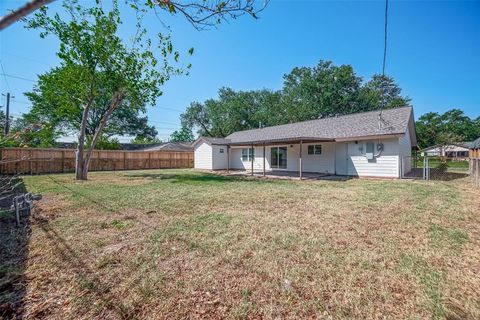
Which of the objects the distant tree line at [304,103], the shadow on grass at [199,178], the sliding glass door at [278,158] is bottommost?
the shadow on grass at [199,178]

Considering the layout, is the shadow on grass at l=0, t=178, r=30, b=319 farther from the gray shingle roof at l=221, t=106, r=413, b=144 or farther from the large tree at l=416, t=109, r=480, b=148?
the large tree at l=416, t=109, r=480, b=148

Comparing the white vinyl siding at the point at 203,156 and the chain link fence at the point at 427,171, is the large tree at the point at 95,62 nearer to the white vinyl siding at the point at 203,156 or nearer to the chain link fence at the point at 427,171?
the white vinyl siding at the point at 203,156

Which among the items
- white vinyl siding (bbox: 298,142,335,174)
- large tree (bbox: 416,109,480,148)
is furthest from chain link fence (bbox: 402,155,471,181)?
large tree (bbox: 416,109,480,148)

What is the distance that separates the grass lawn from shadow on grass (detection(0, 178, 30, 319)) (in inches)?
3.3

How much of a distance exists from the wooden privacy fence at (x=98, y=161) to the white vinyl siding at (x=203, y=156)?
10.1ft

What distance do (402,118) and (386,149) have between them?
2204mm

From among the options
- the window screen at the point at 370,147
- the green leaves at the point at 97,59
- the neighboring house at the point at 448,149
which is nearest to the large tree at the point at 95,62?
the green leaves at the point at 97,59

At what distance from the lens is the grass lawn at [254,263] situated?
7.07 ft

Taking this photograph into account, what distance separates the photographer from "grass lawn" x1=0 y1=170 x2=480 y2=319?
216 cm

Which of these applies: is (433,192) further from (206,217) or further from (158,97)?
(158,97)

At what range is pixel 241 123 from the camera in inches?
1341

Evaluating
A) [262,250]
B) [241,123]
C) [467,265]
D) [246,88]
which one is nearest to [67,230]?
[262,250]

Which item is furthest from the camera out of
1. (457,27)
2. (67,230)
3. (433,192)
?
(457,27)

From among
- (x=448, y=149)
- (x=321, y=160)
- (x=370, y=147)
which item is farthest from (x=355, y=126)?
(x=448, y=149)
